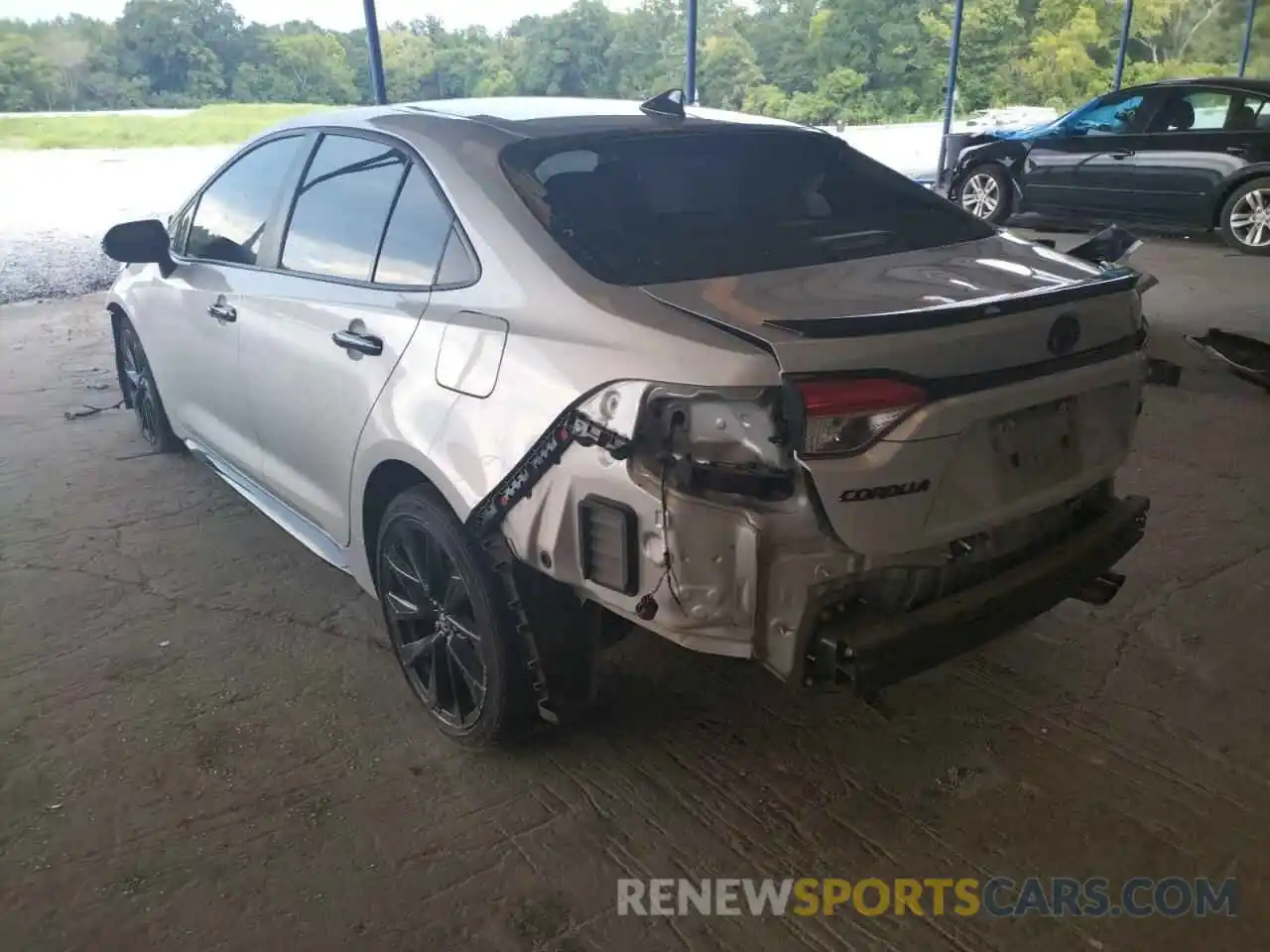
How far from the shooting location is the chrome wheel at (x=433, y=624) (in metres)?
2.48

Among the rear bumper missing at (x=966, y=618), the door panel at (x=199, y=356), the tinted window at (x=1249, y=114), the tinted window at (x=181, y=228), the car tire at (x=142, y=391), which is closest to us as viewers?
the rear bumper missing at (x=966, y=618)

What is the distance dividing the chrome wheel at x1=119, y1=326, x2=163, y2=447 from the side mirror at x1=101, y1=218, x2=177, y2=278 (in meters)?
0.63

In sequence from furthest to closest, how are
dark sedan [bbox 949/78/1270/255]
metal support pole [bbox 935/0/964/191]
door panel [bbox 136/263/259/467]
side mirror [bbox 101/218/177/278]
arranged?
metal support pole [bbox 935/0/964/191] → dark sedan [bbox 949/78/1270/255] → side mirror [bbox 101/218/177/278] → door panel [bbox 136/263/259/467]

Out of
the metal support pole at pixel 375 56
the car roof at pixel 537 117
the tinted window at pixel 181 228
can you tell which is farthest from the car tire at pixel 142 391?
the metal support pole at pixel 375 56

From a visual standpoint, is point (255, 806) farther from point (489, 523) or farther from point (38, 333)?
point (38, 333)

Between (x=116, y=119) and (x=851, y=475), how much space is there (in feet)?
36.3

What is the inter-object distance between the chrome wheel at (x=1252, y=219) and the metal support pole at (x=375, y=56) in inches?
308

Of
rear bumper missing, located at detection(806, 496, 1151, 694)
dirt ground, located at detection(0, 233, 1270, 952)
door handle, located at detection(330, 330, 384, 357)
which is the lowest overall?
dirt ground, located at detection(0, 233, 1270, 952)

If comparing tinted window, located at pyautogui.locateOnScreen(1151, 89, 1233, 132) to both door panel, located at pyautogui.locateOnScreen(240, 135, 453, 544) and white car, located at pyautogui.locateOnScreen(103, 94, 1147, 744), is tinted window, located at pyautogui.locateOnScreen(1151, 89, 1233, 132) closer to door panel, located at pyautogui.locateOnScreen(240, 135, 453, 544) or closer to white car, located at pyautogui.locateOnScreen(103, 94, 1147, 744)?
white car, located at pyautogui.locateOnScreen(103, 94, 1147, 744)

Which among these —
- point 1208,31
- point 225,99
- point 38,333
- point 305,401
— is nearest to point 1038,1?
point 1208,31

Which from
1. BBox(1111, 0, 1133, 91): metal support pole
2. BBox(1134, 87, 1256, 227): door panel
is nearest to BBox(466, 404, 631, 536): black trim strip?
BBox(1134, 87, 1256, 227): door panel

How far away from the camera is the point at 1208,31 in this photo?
24.3 meters

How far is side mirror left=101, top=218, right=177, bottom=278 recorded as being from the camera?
371 centimetres

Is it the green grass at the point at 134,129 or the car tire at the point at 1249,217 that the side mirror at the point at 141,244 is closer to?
the green grass at the point at 134,129
